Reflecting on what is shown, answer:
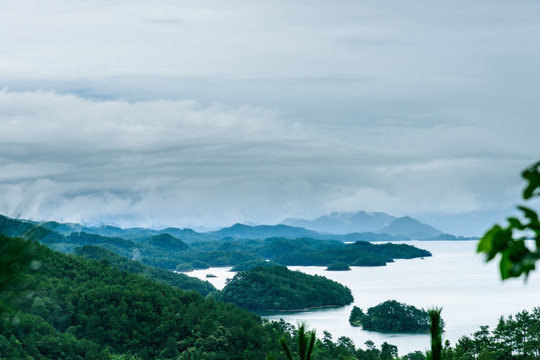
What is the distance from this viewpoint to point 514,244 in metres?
1.44

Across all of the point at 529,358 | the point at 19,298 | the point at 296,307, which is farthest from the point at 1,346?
the point at 296,307

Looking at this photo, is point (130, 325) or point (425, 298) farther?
point (425, 298)

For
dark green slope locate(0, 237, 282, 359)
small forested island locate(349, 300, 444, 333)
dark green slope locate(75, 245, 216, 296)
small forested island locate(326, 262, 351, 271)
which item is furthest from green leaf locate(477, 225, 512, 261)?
small forested island locate(326, 262, 351, 271)

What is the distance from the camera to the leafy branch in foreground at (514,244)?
139 cm

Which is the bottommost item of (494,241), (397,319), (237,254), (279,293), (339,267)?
(397,319)

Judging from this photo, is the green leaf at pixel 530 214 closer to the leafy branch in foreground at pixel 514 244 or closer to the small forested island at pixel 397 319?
the leafy branch in foreground at pixel 514 244

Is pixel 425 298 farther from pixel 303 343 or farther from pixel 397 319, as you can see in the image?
pixel 303 343

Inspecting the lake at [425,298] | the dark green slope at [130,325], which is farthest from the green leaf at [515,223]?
the lake at [425,298]

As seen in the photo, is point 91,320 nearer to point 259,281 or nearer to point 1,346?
point 1,346

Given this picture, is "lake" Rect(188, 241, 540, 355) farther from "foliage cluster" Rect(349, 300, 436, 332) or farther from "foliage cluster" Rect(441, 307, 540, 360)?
"foliage cluster" Rect(441, 307, 540, 360)

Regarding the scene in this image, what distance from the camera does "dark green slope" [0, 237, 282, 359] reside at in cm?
3134

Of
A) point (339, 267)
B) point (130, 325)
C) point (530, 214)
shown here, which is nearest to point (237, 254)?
point (339, 267)

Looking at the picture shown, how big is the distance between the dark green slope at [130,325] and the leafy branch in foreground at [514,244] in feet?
100

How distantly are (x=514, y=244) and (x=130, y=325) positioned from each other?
39832 mm
